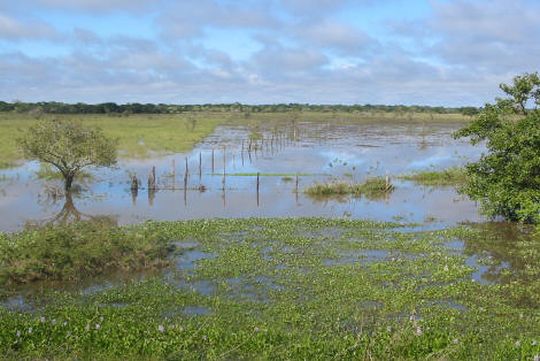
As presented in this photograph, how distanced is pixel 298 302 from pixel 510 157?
15.0 metres

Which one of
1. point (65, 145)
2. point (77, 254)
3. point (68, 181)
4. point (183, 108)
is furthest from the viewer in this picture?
point (183, 108)

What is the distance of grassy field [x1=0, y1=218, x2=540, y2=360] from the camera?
10555 millimetres

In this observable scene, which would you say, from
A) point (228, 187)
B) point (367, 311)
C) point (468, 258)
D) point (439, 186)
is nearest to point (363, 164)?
point (439, 186)

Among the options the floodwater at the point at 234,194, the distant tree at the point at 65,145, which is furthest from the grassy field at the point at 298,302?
the distant tree at the point at 65,145

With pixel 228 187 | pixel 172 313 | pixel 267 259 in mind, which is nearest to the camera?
pixel 172 313

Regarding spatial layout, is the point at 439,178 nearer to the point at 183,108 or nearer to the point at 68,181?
the point at 68,181

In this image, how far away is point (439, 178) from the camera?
4241 cm

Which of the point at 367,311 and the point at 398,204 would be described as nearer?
the point at 367,311

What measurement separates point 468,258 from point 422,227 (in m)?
5.97

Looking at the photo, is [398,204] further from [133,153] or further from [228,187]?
[133,153]

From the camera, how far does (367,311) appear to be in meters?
13.8

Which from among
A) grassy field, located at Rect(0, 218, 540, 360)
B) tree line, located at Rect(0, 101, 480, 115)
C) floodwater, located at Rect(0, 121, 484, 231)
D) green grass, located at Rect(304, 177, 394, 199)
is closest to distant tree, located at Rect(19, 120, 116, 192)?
floodwater, located at Rect(0, 121, 484, 231)

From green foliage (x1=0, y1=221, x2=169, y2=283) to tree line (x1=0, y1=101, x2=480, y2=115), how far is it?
9377cm

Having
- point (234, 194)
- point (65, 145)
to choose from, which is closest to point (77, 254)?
point (65, 145)
